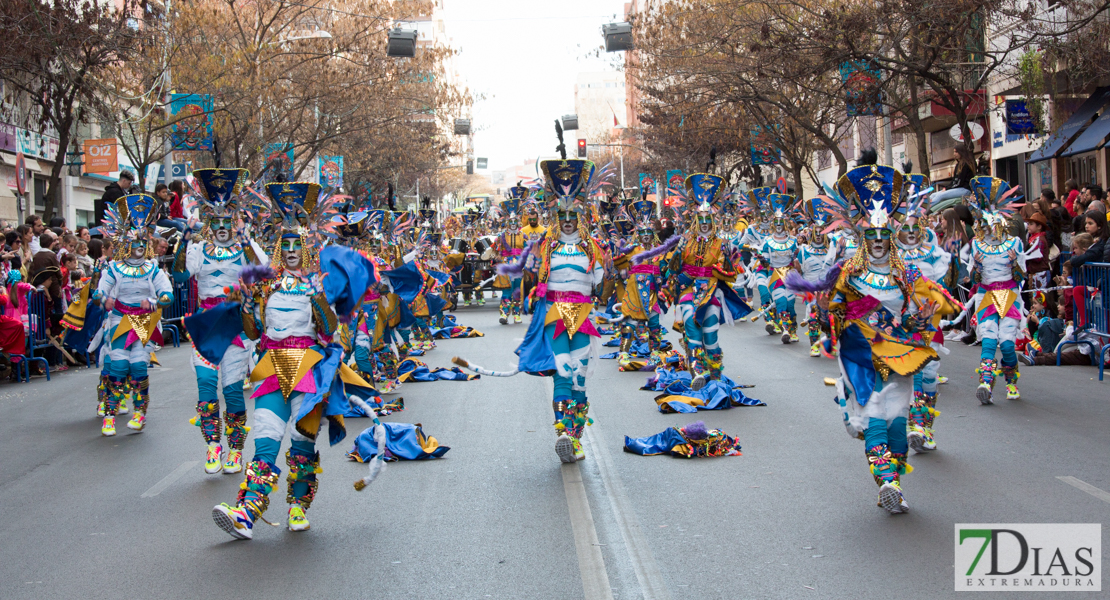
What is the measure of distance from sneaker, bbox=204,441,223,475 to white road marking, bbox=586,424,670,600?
3016 millimetres

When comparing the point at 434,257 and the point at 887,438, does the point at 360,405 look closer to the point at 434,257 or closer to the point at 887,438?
the point at 887,438

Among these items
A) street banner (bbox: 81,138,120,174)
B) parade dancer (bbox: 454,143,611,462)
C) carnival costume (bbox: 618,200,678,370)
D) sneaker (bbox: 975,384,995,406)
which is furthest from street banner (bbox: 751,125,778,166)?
parade dancer (bbox: 454,143,611,462)

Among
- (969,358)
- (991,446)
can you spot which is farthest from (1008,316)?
(969,358)

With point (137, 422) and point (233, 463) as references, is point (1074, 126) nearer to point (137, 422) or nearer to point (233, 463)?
point (137, 422)

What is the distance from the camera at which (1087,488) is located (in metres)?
7.44

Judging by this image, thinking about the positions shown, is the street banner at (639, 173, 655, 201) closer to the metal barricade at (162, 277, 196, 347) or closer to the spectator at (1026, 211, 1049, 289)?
the spectator at (1026, 211, 1049, 289)

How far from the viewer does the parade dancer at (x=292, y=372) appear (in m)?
6.61

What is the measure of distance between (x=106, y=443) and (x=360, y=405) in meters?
4.63

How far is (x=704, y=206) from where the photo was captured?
13.0 meters

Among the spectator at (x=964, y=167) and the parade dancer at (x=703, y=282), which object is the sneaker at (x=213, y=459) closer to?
the parade dancer at (x=703, y=282)

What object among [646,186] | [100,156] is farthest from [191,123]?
[646,186]

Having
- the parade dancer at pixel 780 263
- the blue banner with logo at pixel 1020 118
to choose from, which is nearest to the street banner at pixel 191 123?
the parade dancer at pixel 780 263

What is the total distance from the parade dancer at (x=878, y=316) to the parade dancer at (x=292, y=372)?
122 inches

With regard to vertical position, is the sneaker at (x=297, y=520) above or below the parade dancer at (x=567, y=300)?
below
